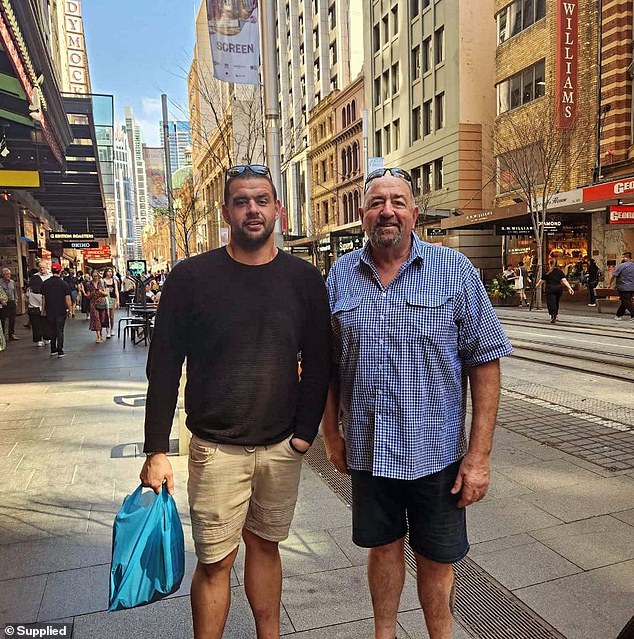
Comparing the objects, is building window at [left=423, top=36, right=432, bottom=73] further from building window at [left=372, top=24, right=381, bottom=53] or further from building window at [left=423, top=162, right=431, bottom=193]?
building window at [left=372, top=24, right=381, bottom=53]

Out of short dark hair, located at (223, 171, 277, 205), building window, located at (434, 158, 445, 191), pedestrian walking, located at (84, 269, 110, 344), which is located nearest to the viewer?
short dark hair, located at (223, 171, 277, 205)

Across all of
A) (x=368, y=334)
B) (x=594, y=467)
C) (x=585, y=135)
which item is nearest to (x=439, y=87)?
(x=585, y=135)

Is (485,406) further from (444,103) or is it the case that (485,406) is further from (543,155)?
(444,103)

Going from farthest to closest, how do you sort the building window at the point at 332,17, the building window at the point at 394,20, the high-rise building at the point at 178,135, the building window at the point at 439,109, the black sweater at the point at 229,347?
the building window at the point at 332,17 → the building window at the point at 394,20 → the building window at the point at 439,109 → the high-rise building at the point at 178,135 → the black sweater at the point at 229,347

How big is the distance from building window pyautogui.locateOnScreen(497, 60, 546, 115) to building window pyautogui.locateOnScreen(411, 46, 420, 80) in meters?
7.68

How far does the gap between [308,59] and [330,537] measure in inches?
2471

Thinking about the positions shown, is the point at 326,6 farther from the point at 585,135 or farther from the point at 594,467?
the point at 594,467


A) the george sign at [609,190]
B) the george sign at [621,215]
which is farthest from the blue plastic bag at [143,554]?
the george sign at [621,215]

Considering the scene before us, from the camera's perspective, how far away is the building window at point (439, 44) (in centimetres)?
3344

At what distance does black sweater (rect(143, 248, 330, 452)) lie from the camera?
2.28 meters

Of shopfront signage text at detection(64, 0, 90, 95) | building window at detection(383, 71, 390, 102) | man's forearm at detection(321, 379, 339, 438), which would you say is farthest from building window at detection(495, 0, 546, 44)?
shopfront signage text at detection(64, 0, 90, 95)

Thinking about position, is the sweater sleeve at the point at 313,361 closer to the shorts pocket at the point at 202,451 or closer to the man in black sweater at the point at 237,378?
the man in black sweater at the point at 237,378

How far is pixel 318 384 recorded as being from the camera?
2.45m

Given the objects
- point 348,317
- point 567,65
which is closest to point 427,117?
point 567,65
